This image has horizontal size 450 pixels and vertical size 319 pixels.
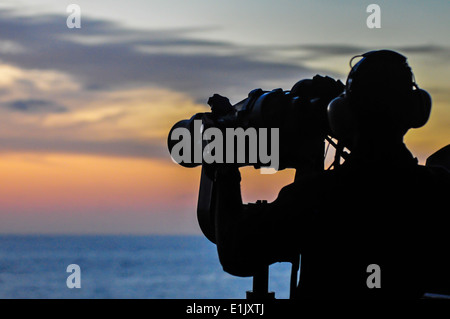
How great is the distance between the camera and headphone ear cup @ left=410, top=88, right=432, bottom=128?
9.66 feet

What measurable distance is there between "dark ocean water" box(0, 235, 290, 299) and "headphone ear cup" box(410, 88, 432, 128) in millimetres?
41812

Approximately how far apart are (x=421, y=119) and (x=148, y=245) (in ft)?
341

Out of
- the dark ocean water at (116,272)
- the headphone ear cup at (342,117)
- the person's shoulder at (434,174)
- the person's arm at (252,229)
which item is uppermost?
the dark ocean water at (116,272)

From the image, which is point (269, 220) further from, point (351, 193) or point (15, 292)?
point (15, 292)

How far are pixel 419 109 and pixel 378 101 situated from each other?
0.19 m

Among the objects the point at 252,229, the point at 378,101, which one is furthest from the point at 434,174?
the point at 252,229

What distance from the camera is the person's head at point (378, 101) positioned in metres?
2.89

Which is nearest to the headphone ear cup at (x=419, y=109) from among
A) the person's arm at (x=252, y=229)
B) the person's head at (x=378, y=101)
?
the person's head at (x=378, y=101)

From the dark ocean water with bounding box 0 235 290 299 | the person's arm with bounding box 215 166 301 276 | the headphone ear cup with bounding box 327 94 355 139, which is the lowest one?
the person's arm with bounding box 215 166 301 276

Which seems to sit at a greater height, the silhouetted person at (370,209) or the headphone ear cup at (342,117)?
the headphone ear cup at (342,117)

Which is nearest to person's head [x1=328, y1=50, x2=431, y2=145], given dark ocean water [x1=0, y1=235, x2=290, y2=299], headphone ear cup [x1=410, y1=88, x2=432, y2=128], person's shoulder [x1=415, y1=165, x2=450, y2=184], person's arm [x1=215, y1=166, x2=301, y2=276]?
headphone ear cup [x1=410, y1=88, x2=432, y2=128]

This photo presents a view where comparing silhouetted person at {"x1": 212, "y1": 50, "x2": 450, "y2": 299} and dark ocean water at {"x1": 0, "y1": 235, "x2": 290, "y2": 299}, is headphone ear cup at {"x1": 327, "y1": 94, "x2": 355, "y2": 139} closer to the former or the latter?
silhouetted person at {"x1": 212, "y1": 50, "x2": 450, "y2": 299}

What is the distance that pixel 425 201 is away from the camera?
2895mm

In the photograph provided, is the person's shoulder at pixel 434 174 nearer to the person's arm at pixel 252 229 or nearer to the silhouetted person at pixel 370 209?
the silhouetted person at pixel 370 209
